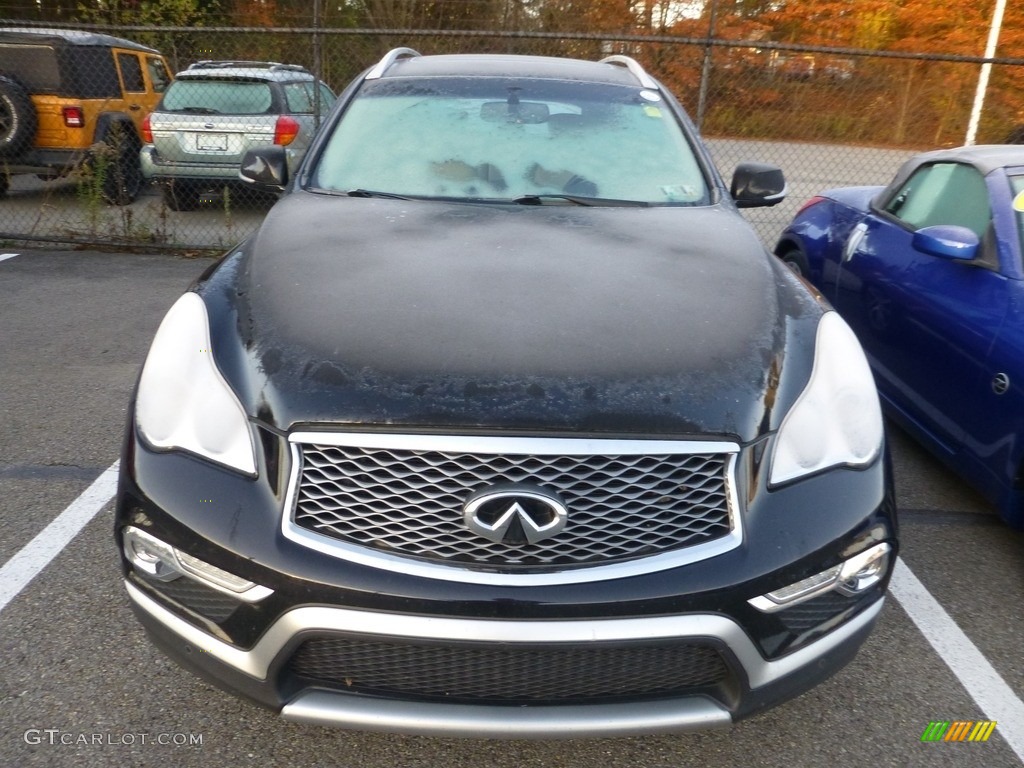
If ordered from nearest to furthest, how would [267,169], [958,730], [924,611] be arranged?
[958,730] < [924,611] < [267,169]

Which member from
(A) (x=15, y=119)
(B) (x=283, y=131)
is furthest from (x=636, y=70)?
(A) (x=15, y=119)

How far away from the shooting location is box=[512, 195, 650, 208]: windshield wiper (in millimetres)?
3184

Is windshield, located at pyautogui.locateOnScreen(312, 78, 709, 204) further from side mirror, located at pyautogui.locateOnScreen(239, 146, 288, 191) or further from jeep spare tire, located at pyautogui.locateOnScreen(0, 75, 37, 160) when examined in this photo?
jeep spare tire, located at pyautogui.locateOnScreen(0, 75, 37, 160)

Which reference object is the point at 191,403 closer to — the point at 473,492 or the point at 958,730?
the point at 473,492

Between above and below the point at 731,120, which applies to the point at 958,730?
below

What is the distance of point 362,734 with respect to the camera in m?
2.28

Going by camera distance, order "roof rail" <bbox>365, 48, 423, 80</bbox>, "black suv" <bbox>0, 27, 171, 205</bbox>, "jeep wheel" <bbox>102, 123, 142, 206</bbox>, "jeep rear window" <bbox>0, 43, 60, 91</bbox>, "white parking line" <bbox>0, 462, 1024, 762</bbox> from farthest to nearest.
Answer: "jeep wheel" <bbox>102, 123, 142, 206</bbox> → "jeep rear window" <bbox>0, 43, 60, 91</bbox> → "black suv" <bbox>0, 27, 171, 205</bbox> → "roof rail" <bbox>365, 48, 423, 80</bbox> → "white parking line" <bbox>0, 462, 1024, 762</bbox>

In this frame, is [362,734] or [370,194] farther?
[370,194]

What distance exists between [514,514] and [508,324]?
55 centimetres

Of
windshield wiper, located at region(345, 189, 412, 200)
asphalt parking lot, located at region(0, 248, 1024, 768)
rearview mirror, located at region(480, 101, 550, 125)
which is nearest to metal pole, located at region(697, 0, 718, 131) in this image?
rearview mirror, located at region(480, 101, 550, 125)

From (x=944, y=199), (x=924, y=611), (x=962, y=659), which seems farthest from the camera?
(x=944, y=199)

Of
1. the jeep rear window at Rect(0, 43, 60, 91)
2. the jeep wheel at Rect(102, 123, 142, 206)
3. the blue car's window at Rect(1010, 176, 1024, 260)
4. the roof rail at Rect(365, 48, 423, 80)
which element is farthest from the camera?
the jeep wheel at Rect(102, 123, 142, 206)

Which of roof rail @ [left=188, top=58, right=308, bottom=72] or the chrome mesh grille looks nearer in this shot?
the chrome mesh grille

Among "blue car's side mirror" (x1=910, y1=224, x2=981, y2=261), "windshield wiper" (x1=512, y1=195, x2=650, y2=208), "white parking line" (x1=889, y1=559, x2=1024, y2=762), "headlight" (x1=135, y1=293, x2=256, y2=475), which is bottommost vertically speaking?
"white parking line" (x1=889, y1=559, x2=1024, y2=762)
